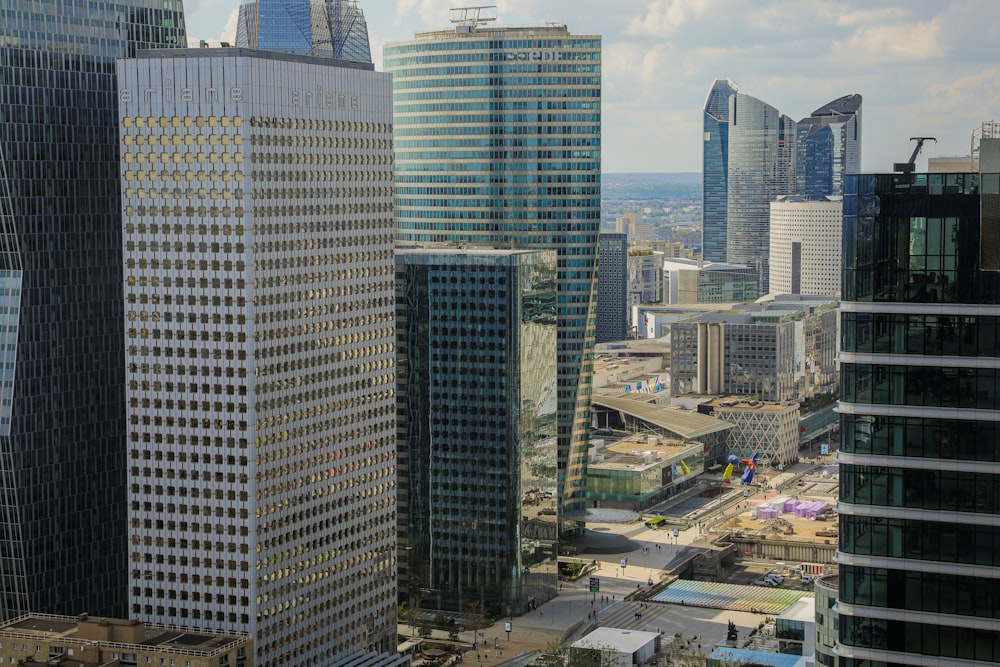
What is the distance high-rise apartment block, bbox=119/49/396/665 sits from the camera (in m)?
167

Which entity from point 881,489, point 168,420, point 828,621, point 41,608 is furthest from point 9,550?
point 881,489

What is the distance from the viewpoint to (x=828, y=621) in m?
A: 134

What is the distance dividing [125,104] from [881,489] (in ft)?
362

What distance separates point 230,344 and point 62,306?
105ft

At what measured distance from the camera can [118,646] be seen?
161 m

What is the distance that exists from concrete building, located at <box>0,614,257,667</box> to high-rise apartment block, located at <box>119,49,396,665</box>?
159 inches

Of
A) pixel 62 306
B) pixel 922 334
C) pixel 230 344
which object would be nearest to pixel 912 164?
pixel 922 334

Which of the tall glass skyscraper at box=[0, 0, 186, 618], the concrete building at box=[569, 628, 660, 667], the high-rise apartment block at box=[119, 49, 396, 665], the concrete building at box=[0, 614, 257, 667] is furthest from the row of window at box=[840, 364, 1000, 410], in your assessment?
the tall glass skyscraper at box=[0, 0, 186, 618]

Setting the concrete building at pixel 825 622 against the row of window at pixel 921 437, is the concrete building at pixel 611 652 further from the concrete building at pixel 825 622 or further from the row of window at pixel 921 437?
the row of window at pixel 921 437

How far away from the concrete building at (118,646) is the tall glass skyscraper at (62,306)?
68.6ft

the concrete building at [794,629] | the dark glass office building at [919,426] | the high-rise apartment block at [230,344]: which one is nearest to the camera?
the dark glass office building at [919,426]

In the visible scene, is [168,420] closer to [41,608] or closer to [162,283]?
[162,283]

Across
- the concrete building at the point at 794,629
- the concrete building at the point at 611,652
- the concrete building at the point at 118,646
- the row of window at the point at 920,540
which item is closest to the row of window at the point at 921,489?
the row of window at the point at 920,540

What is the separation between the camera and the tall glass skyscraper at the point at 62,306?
18275 centimetres
